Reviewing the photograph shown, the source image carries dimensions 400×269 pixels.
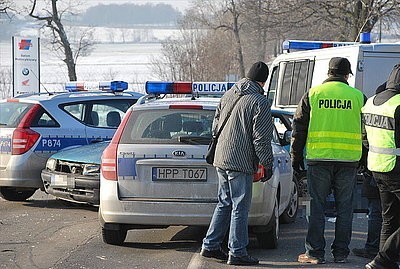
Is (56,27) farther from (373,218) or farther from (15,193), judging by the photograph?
(373,218)

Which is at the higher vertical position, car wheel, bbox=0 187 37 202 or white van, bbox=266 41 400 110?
white van, bbox=266 41 400 110

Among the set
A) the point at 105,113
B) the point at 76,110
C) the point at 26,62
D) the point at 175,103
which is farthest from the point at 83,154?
the point at 26,62

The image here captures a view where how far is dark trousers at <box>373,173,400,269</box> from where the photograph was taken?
664cm

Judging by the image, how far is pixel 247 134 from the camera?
22.6 ft

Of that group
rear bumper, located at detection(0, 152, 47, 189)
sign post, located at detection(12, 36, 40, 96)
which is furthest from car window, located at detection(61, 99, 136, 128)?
sign post, located at detection(12, 36, 40, 96)

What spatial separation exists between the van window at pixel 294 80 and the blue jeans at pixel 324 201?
4618 millimetres

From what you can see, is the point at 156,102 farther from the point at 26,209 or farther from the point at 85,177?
the point at 26,209

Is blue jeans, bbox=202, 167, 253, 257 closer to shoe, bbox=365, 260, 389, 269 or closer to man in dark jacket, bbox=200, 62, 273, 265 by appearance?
man in dark jacket, bbox=200, 62, 273, 265

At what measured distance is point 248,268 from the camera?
6.96m

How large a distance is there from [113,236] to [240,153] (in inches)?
70.8

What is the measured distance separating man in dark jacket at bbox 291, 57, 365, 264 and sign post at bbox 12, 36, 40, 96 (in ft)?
63.4

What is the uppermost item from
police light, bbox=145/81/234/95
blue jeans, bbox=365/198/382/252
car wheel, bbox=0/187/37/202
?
police light, bbox=145/81/234/95

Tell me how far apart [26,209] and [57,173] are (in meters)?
1.03

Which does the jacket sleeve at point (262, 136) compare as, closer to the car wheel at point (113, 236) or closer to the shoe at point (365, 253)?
the shoe at point (365, 253)
